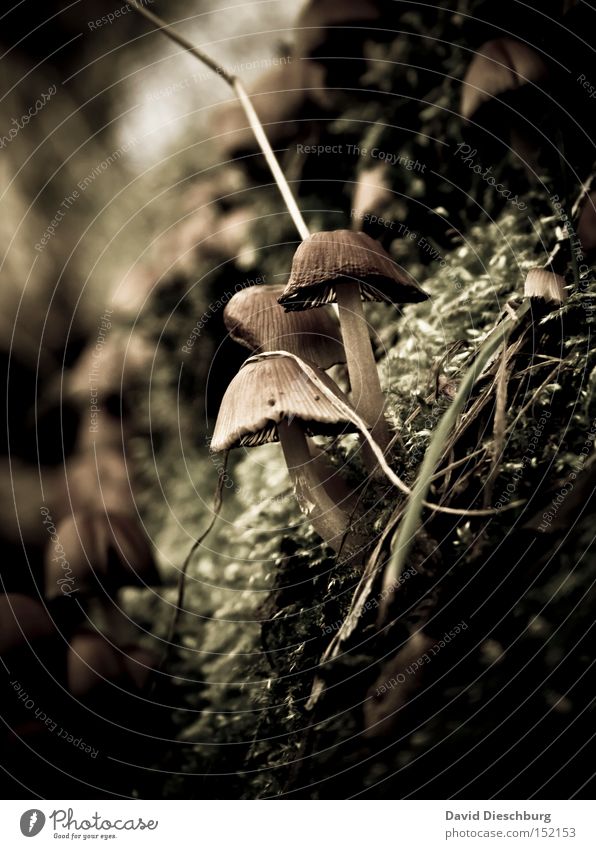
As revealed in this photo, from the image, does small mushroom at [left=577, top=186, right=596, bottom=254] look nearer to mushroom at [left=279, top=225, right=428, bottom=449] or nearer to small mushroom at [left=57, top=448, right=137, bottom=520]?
mushroom at [left=279, top=225, right=428, bottom=449]

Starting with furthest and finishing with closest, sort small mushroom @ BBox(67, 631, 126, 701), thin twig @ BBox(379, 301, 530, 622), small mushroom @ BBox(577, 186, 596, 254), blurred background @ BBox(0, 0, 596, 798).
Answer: small mushroom @ BBox(67, 631, 126, 701), small mushroom @ BBox(577, 186, 596, 254), blurred background @ BBox(0, 0, 596, 798), thin twig @ BBox(379, 301, 530, 622)

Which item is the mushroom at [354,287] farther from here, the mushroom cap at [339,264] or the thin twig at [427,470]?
the thin twig at [427,470]

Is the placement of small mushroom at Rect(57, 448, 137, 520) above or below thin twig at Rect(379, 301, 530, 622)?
above

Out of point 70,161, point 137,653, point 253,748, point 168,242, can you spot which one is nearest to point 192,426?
point 168,242

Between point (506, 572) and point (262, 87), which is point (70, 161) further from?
point (506, 572)

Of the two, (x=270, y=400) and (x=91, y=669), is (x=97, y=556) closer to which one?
(x=91, y=669)
